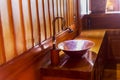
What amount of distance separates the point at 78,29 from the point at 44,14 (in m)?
1.54

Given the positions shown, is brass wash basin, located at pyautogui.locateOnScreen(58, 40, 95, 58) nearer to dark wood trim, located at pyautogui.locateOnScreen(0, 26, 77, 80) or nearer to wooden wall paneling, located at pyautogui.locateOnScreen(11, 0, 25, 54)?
dark wood trim, located at pyautogui.locateOnScreen(0, 26, 77, 80)

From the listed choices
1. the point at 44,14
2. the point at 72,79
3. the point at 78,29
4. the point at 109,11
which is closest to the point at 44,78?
the point at 72,79

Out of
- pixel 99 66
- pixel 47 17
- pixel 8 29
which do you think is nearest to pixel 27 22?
pixel 8 29

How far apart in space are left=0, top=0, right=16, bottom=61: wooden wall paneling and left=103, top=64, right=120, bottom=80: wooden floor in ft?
7.22

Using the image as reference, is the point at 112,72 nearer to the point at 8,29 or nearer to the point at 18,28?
the point at 18,28

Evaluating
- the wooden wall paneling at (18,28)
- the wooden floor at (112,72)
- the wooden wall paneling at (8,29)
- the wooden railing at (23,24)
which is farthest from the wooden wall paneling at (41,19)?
the wooden floor at (112,72)

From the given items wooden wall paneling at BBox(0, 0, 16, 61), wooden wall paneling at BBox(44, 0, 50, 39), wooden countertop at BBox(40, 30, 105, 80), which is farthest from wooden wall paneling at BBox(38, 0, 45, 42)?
wooden wall paneling at BBox(0, 0, 16, 61)

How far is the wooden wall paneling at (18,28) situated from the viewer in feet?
4.55

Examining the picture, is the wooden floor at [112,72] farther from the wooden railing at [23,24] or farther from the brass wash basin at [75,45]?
the wooden railing at [23,24]

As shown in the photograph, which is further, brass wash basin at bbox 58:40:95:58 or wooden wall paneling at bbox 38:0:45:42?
brass wash basin at bbox 58:40:95:58

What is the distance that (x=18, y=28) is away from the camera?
56.8 inches

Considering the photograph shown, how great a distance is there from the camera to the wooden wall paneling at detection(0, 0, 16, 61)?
4.17 ft

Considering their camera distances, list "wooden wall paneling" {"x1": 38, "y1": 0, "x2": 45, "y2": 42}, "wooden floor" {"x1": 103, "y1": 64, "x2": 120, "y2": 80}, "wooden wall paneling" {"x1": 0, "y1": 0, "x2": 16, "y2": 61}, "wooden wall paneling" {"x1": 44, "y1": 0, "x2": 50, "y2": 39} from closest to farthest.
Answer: "wooden wall paneling" {"x1": 0, "y1": 0, "x2": 16, "y2": 61} → "wooden wall paneling" {"x1": 38, "y1": 0, "x2": 45, "y2": 42} → "wooden wall paneling" {"x1": 44, "y1": 0, "x2": 50, "y2": 39} → "wooden floor" {"x1": 103, "y1": 64, "x2": 120, "y2": 80}

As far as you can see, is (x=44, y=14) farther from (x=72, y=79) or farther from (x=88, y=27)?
(x=88, y=27)
